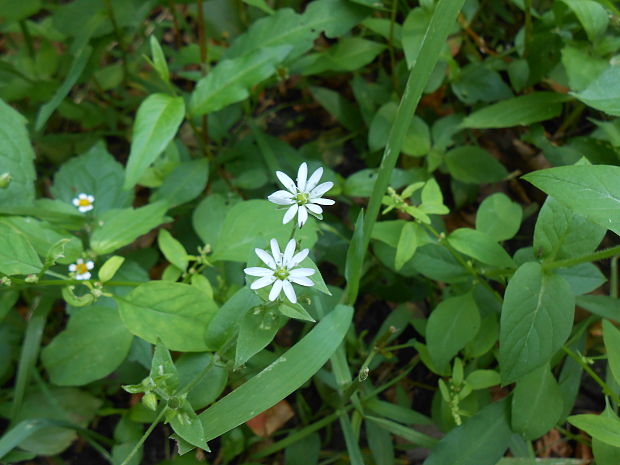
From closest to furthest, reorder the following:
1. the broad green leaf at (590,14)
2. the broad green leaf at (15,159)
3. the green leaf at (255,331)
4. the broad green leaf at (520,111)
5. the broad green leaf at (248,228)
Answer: the green leaf at (255,331) < the broad green leaf at (248,228) < the broad green leaf at (590,14) < the broad green leaf at (15,159) < the broad green leaf at (520,111)

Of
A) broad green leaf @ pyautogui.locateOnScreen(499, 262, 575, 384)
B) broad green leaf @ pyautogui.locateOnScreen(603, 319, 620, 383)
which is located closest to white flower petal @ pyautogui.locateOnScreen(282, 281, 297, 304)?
broad green leaf @ pyautogui.locateOnScreen(499, 262, 575, 384)

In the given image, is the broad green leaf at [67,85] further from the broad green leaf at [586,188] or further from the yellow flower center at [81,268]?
the broad green leaf at [586,188]

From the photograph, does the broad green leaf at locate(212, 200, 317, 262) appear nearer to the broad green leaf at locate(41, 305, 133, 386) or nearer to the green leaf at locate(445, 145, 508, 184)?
the broad green leaf at locate(41, 305, 133, 386)

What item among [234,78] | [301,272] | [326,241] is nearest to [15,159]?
[234,78]

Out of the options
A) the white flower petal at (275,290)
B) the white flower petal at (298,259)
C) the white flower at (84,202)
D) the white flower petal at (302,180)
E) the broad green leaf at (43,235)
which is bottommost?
the white flower at (84,202)

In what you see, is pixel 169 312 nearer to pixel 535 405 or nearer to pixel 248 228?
pixel 248 228

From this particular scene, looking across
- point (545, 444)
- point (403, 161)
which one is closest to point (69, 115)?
point (403, 161)

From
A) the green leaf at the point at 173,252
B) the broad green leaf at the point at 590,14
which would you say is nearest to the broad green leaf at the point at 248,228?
the green leaf at the point at 173,252
